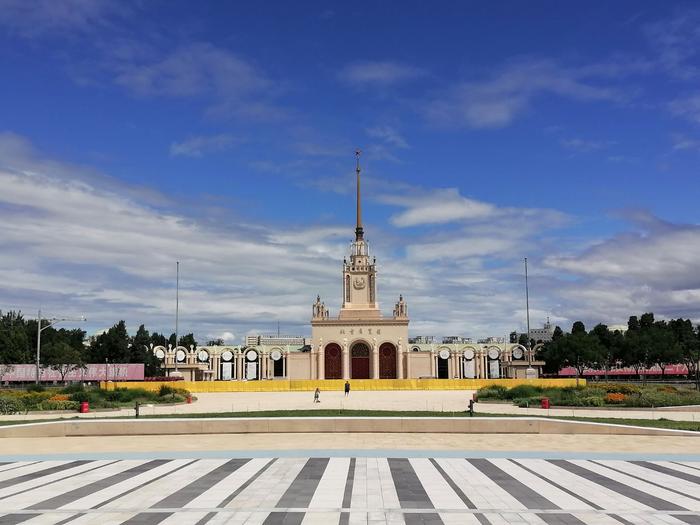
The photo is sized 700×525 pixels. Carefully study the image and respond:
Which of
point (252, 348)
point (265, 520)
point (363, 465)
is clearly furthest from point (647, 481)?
point (252, 348)

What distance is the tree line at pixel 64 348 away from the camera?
83812 mm

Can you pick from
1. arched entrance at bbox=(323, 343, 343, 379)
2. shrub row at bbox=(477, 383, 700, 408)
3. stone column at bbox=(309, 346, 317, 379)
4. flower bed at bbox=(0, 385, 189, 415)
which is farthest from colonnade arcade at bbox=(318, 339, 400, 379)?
shrub row at bbox=(477, 383, 700, 408)

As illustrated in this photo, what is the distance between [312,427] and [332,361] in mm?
67911

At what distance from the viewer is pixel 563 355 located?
9200 cm

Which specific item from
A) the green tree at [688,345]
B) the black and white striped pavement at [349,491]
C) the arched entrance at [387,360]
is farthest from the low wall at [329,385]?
the black and white striped pavement at [349,491]

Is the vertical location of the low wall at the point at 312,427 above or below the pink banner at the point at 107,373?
above

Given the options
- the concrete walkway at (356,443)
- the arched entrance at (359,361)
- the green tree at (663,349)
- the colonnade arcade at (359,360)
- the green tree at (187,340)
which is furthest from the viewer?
the green tree at (187,340)

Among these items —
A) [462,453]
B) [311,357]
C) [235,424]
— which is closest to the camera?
[462,453]

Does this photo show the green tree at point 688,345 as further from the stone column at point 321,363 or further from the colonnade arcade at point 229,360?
the colonnade arcade at point 229,360

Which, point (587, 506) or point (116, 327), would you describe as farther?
point (116, 327)

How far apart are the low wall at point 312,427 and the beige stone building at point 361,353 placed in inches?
2471

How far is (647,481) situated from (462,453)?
5602 millimetres

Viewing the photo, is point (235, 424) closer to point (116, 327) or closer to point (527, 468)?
point (527, 468)

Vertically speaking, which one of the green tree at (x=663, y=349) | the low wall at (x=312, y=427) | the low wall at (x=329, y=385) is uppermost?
the green tree at (x=663, y=349)
